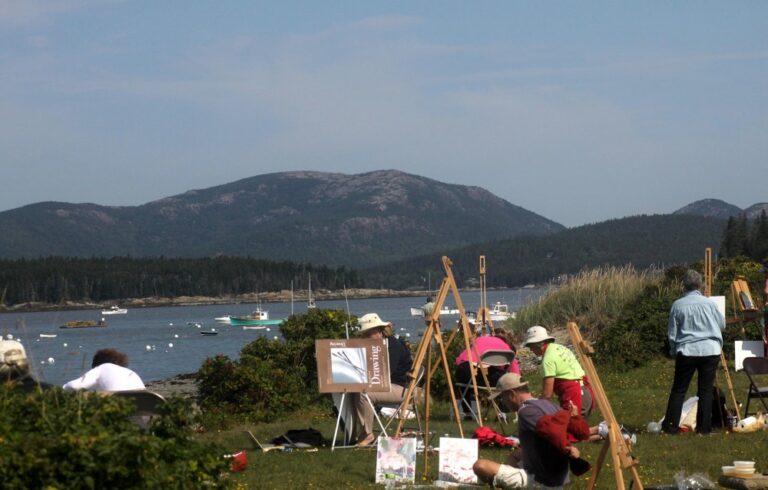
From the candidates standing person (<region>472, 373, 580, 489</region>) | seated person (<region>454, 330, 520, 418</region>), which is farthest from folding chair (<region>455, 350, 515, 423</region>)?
standing person (<region>472, 373, 580, 489</region>)

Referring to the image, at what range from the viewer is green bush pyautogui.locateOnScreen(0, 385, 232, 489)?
477 cm

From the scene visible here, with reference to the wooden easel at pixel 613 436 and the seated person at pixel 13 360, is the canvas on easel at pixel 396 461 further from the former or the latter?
the seated person at pixel 13 360

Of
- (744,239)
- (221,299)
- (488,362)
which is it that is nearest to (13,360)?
(488,362)

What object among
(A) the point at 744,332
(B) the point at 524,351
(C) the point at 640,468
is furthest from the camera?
(B) the point at 524,351

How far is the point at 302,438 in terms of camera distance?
11.4 m

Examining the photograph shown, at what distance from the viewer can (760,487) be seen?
7.96 metres

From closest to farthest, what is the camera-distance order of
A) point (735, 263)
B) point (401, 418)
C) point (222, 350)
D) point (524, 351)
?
point (401, 418)
point (524, 351)
point (735, 263)
point (222, 350)

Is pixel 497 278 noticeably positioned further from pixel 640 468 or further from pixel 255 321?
pixel 640 468

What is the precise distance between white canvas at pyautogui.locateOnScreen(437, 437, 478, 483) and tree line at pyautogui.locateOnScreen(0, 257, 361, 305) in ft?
465

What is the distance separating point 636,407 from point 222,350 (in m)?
42.7

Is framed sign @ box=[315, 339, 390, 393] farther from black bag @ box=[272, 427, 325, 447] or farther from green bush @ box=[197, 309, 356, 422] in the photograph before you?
green bush @ box=[197, 309, 356, 422]

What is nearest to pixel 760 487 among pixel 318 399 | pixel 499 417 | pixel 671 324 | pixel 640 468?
pixel 640 468

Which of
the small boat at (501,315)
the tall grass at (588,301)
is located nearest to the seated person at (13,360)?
the tall grass at (588,301)

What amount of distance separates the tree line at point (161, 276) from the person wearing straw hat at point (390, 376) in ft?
451
